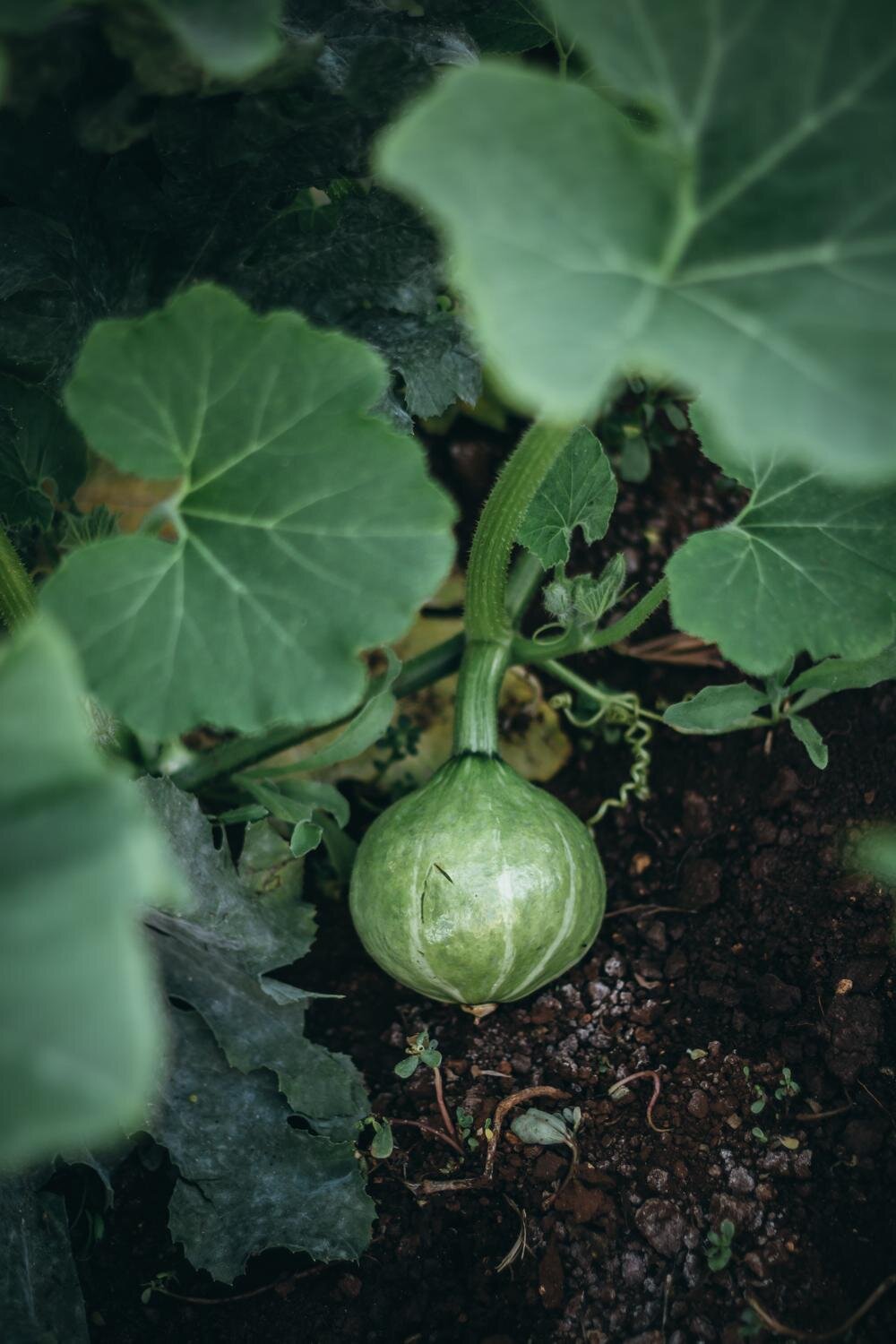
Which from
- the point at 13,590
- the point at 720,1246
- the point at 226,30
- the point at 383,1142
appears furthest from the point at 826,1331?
the point at 226,30

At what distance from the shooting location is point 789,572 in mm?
1639

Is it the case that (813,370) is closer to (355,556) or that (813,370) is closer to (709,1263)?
(355,556)

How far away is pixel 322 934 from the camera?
2152 millimetres

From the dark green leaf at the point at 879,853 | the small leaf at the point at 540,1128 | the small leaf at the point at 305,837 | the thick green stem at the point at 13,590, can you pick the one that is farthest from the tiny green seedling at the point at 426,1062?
the thick green stem at the point at 13,590

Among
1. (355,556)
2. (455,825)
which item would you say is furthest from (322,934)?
(355,556)

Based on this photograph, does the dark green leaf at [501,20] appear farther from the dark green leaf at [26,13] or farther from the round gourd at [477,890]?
the round gourd at [477,890]

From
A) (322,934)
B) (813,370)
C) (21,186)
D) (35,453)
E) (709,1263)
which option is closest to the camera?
(813,370)

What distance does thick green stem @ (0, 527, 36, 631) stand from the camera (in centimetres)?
169

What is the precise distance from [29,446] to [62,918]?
4.40 ft

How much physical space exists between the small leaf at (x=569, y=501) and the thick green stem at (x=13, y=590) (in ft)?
2.66

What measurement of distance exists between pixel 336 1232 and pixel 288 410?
124 cm

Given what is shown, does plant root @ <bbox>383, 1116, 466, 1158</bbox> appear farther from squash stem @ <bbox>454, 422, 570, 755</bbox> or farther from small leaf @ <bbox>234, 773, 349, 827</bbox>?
squash stem @ <bbox>454, 422, 570, 755</bbox>

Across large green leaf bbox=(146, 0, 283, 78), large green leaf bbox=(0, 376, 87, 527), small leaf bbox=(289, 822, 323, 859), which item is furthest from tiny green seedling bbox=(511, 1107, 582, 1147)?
large green leaf bbox=(146, 0, 283, 78)

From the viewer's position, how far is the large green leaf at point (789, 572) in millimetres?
1551
